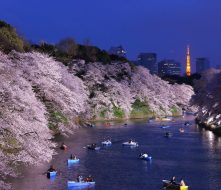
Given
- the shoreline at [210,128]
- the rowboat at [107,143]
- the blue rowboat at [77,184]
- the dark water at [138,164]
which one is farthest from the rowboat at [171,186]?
the shoreline at [210,128]

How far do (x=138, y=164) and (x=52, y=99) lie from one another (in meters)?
8.02

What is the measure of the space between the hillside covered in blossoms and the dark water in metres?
2.25

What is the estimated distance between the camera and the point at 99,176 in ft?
108

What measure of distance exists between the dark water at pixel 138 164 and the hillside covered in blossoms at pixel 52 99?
7.39 feet

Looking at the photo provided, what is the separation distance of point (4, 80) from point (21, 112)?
2.28 metres

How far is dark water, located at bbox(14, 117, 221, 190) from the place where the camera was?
30750 millimetres

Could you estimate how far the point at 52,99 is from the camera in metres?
36.7

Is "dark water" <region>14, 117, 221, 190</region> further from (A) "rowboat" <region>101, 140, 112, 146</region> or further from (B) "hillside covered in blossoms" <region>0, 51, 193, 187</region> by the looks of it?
(B) "hillside covered in blossoms" <region>0, 51, 193, 187</region>

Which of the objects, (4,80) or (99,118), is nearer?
(4,80)

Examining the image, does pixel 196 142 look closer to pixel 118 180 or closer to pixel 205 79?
pixel 118 180

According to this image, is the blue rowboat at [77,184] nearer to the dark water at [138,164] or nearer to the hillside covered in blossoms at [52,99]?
the dark water at [138,164]

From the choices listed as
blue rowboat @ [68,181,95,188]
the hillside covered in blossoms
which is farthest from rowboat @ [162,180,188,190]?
the hillside covered in blossoms

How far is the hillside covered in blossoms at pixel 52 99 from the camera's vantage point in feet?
75.8

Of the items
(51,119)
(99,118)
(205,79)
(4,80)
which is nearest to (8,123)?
(4,80)
